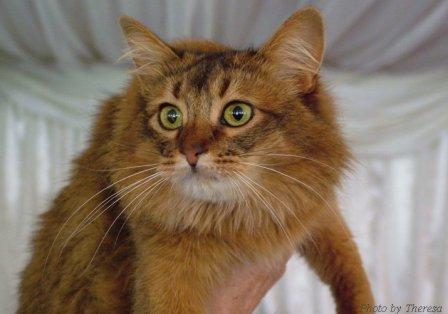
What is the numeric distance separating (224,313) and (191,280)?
17 cm

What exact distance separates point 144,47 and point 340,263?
2.55 feet

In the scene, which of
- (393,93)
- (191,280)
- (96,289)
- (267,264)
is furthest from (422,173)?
(96,289)

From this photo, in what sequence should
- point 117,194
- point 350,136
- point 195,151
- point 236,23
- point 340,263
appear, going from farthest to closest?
point 350,136, point 236,23, point 340,263, point 117,194, point 195,151

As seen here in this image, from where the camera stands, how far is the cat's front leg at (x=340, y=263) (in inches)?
51.3

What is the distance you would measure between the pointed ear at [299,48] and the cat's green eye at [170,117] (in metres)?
0.24

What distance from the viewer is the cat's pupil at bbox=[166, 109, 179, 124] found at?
1.06 m

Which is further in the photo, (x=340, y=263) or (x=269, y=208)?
(x=340, y=263)

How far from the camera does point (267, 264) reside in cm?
119

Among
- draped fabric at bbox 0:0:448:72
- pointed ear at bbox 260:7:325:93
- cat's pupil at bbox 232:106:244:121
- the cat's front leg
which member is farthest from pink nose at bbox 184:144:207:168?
draped fabric at bbox 0:0:448:72

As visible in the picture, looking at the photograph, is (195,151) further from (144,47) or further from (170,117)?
(144,47)

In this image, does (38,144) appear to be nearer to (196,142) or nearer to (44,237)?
(44,237)

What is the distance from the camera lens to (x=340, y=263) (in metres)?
1.34

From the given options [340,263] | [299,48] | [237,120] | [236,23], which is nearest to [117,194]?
[237,120]

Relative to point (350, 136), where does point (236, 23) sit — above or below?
above
